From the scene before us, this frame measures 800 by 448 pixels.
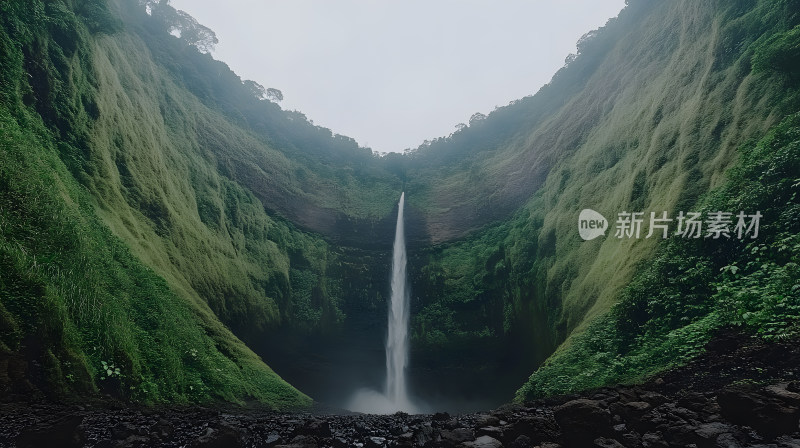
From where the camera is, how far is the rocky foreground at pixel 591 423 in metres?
4.89

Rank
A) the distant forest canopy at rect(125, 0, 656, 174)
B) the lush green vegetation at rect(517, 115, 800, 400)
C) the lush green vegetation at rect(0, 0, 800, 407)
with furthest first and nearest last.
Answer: the distant forest canopy at rect(125, 0, 656, 174), the lush green vegetation at rect(0, 0, 800, 407), the lush green vegetation at rect(517, 115, 800, 400)

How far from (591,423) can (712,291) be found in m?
6.75

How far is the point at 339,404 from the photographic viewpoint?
22266 mm

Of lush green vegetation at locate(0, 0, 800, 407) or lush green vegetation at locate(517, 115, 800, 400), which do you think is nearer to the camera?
lush green vegetation at locate(517, 115, 800, 400)

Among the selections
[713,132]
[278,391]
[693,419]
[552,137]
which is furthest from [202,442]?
[552,137]

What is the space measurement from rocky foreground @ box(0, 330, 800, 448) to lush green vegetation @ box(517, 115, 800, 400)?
76 cm

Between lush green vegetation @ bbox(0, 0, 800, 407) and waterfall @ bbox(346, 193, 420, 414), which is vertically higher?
lush green vegetation @ bbox(0, 0, 800, 407)

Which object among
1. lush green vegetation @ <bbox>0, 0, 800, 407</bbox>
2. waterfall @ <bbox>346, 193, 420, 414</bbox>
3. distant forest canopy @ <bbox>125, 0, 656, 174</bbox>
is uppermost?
distant forest canopy @ <bbox>125, 0, 656, 174</bbox>

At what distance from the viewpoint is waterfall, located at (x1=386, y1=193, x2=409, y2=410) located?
22906mm

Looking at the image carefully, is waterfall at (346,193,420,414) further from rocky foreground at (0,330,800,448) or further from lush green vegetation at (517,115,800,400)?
rocky foreground at (0,330,800,448)

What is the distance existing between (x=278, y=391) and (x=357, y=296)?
11.2m

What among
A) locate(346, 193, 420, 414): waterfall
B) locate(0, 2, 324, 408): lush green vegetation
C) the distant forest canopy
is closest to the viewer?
locate(0, 2, 324, 408): lush green vegetation

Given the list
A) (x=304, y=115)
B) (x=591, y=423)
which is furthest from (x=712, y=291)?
(x=304, y=115)

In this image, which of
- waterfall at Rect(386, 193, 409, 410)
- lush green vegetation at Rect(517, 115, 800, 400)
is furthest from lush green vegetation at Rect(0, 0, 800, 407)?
waterfall at Rect(386, 193, 409, 410)
